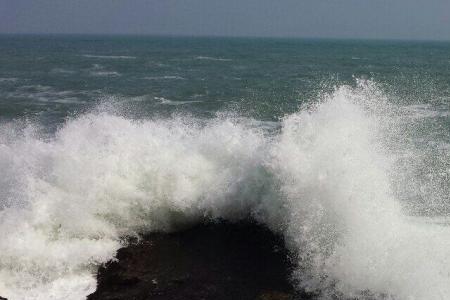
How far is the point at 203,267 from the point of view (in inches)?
321

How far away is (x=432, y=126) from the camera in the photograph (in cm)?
1855

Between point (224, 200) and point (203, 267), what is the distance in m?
2.06

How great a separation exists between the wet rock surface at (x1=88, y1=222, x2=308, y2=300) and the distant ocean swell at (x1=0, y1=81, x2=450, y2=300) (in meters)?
0.31

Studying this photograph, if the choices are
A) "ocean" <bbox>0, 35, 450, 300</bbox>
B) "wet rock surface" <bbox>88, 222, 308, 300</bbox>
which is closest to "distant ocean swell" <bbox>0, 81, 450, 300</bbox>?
"ocean" <bbox>0, 35, 450, 300</bbox>

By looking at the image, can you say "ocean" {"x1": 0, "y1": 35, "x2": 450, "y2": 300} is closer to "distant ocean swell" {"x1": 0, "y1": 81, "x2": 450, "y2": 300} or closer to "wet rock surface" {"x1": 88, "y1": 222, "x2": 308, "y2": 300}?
"distant ocean swell" {"x1": 0, "y1": 81, "x2": 450, "y2": 300}

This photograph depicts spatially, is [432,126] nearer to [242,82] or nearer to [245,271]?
[245,271]

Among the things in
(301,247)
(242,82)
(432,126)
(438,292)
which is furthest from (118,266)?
(242,82)

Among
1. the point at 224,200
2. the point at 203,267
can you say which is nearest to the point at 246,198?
the point at 224,200

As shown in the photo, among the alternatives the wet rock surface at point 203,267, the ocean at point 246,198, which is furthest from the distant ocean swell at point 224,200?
the wet rock surface at point 203,267

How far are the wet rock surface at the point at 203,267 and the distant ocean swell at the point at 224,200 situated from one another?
309mm

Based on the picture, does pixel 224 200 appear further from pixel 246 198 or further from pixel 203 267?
pixel 203 267

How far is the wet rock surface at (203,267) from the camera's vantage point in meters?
7.41

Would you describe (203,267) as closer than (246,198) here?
Yes

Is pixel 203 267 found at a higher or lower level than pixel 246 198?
lower
